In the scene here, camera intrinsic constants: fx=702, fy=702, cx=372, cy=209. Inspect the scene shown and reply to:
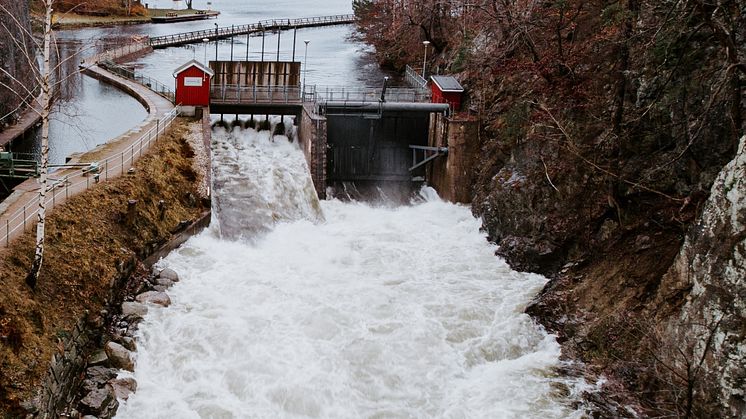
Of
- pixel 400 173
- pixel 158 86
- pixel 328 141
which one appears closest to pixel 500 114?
pixel 400 173

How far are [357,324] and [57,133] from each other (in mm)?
23072

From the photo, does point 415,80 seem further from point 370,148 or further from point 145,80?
point 145,80

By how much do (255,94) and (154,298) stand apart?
16999mm

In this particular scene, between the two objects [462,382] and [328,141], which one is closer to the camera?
[462,382]

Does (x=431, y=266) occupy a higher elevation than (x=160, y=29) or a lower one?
lower

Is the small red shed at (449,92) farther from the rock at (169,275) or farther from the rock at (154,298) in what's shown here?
the rock at (154,298)

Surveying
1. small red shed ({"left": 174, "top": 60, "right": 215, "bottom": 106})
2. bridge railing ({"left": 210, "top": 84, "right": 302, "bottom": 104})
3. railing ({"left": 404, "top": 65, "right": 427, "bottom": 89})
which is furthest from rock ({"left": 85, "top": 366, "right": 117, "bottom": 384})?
railing ({"left": 404, "top": 65, "right": 427, "bottom": 89})

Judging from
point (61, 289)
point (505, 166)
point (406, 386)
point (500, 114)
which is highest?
point (500, 114)

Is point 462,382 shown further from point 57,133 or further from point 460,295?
point 57,133

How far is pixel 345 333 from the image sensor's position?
792 inches

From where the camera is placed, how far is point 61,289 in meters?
17.5

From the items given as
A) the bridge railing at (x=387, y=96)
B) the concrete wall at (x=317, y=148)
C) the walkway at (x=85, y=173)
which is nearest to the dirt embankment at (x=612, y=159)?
the bridge railing at (x=387, y=96)

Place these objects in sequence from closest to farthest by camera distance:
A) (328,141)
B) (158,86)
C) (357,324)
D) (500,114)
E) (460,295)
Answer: (357,324) < (460,295) < (500,114) < (328,141) < (158,86)

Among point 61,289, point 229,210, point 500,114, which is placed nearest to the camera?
point 61,289
